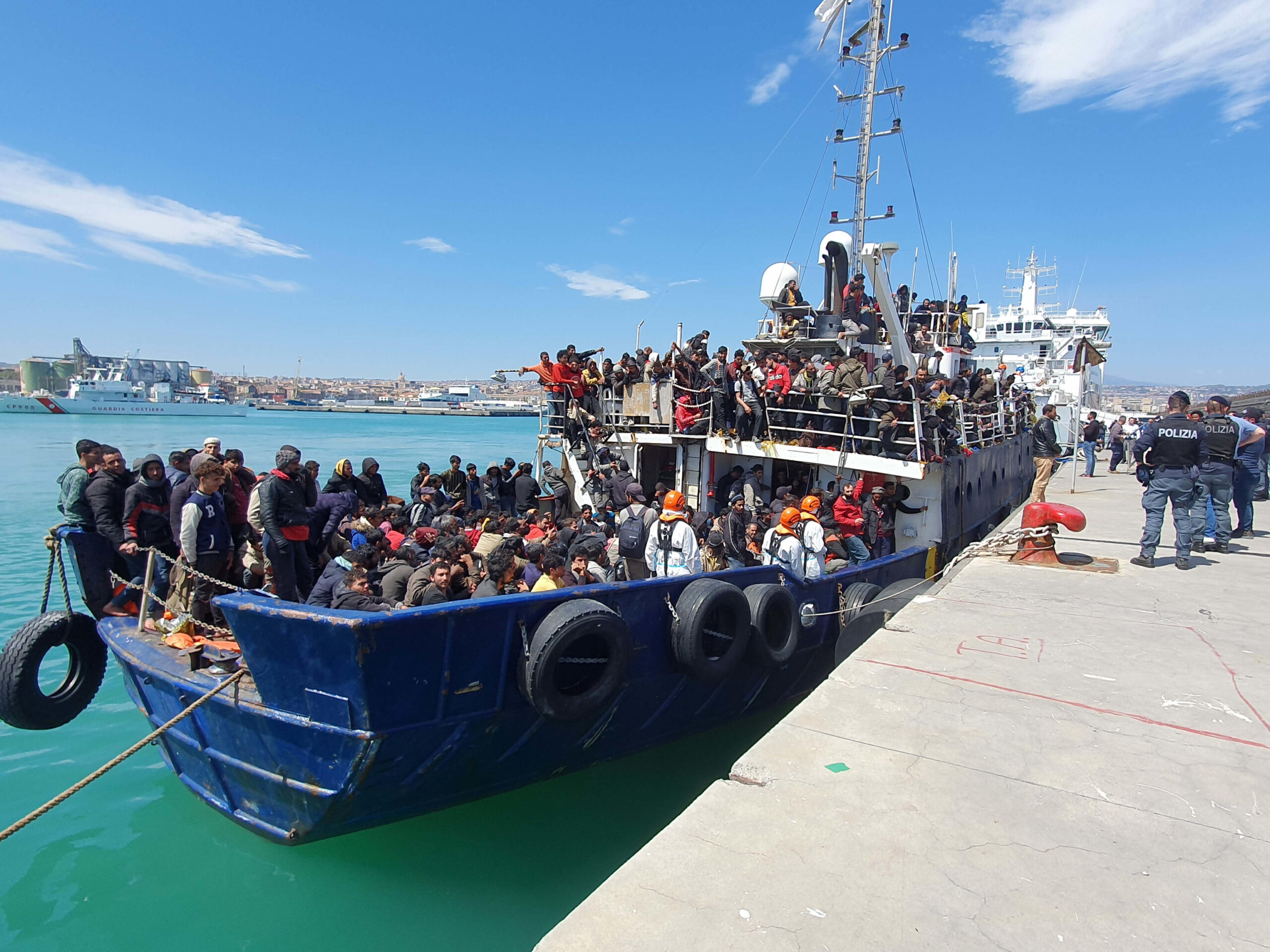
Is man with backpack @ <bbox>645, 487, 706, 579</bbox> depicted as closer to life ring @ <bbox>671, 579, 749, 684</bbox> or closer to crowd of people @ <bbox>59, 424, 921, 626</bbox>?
crowd of people @ <bbox>59, 424, 921, 626</bbox>

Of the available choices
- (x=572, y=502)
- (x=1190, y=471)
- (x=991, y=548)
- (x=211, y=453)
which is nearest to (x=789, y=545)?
(x=991, y=548)

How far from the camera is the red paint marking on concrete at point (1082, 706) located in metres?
3.84

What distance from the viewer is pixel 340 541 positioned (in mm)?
7809

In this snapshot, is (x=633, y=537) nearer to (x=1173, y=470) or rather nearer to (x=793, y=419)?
(x=793, y=419)

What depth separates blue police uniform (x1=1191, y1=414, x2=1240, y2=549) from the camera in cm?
774

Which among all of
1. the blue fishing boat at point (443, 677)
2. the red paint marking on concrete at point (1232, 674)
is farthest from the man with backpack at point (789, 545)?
the red paint marking on concrete at point (1232, 674)

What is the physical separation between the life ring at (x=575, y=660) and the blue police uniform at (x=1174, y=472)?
649 centimetres

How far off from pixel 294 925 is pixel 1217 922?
5427mm

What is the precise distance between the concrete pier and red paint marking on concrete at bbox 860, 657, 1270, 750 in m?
0.01

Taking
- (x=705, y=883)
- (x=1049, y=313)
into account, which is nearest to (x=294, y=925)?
(x=705, y=883)

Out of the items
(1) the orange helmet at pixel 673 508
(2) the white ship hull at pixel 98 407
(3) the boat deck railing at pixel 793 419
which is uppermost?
(2) the white ship hull at pixel 98 407

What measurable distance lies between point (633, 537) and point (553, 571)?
76.1 inches

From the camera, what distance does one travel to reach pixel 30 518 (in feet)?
70.1

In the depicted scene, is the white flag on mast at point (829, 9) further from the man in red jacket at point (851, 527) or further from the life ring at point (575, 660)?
the life ring at point (575, 660)
